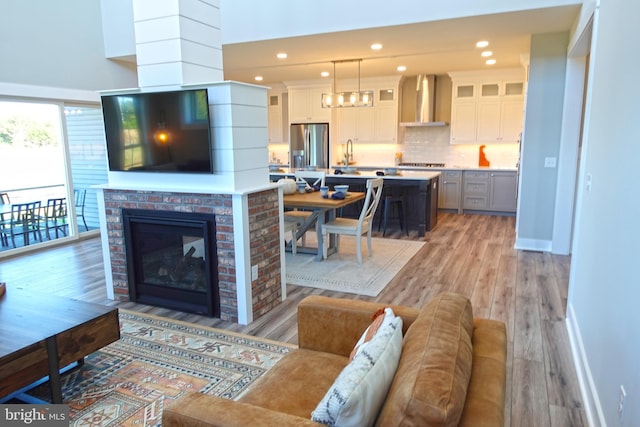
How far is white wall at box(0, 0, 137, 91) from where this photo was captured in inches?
208

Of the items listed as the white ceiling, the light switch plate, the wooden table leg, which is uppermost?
the white ceiling

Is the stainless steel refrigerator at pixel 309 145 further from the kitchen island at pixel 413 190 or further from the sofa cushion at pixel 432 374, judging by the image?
the sofa cushion at pixel 432 374

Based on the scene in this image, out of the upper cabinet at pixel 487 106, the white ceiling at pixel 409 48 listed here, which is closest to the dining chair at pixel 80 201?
the white ceiling at pixel 409 48

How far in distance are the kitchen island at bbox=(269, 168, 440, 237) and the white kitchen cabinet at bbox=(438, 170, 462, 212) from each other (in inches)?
55.6

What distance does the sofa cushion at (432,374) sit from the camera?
1026 mm

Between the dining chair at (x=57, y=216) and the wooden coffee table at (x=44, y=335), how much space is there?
3.69m

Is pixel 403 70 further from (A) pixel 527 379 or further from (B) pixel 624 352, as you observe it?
(B) pixel 624 352

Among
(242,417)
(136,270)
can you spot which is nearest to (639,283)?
(242,417)

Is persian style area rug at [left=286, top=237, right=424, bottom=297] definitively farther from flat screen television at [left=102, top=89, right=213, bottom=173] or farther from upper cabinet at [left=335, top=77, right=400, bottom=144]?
upper cabinet at [left=335, top=77, right=400, bottom=144]

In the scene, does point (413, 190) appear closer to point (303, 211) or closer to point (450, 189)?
point (303, 211)

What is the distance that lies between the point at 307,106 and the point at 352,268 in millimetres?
5459

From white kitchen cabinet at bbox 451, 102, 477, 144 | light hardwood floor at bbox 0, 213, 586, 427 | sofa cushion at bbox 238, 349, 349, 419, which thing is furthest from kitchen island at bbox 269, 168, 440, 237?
sofa cushion at bbox 238, 349, 349, 419

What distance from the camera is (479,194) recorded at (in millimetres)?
8148

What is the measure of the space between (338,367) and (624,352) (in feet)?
3.85
